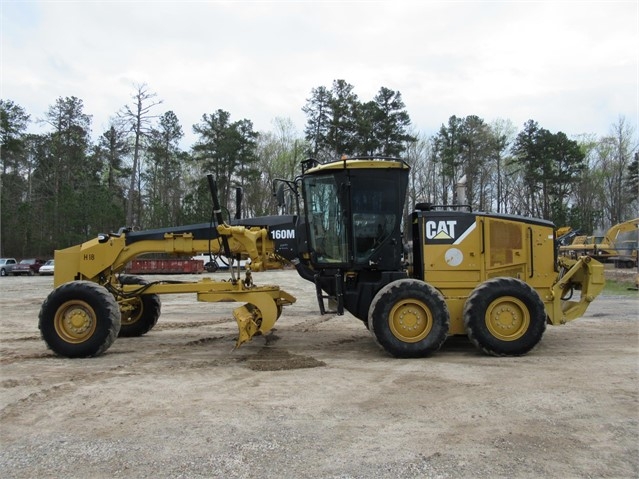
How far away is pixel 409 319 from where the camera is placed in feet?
27.1

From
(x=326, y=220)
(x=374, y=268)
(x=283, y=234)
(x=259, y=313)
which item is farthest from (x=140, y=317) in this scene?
(x=374, y=268)

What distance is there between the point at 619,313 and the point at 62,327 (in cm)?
1306

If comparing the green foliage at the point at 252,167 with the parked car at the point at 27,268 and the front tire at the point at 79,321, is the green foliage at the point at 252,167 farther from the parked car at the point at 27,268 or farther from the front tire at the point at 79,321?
the front tire at the point at 79,321

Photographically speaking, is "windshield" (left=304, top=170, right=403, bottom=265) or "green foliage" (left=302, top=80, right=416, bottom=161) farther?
"green foliage" (left=302, top=80, right=416, bottom=161)

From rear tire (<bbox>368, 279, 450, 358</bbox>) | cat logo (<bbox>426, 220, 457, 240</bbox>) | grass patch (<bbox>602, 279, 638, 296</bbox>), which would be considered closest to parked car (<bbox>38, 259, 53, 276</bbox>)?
grass patch (<bbox>602, 279, 638, 296</bbox>)

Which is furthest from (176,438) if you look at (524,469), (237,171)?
(237,171)

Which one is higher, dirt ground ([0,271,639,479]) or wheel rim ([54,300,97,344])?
wheel rim ([54,300,97,344])

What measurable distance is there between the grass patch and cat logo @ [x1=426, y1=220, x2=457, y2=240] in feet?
48.4

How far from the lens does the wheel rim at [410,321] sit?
822cm

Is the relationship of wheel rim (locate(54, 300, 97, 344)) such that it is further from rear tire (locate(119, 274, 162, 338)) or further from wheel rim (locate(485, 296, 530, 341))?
wheel rim (locate(485, 296, 530, 341))

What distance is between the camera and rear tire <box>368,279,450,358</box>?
26.8 feet

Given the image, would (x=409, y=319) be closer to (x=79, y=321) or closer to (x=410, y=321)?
(x=410, y=321)

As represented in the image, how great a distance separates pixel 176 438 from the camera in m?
4.90

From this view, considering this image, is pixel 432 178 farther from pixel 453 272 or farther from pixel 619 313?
pixel 453 272
